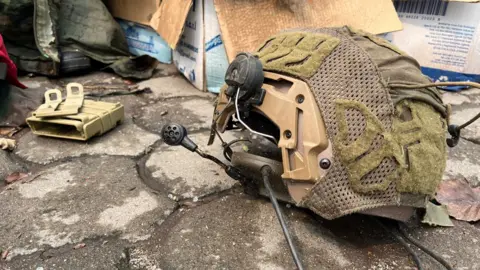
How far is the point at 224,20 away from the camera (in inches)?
79.9

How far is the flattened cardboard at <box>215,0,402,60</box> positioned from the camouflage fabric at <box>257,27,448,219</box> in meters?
1.01

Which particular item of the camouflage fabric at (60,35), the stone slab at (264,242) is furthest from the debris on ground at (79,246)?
the camouflage fabric at (60,35)

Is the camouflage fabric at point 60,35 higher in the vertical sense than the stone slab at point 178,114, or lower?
higher

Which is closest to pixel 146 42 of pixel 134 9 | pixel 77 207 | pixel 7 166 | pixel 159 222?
pixel 134 9

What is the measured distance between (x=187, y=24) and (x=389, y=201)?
5.59 feet

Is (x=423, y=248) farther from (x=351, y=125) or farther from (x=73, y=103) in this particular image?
(x=73, y=103)

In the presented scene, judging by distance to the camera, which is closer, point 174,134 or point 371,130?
point 371,130

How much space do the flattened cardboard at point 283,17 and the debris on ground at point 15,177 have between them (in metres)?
1.12

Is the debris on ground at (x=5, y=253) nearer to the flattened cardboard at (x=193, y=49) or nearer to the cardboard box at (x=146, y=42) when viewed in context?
the flattened cardboard at (x=193, y=49)

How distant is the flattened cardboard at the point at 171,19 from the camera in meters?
2.14

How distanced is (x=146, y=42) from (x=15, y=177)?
1569 millimetres

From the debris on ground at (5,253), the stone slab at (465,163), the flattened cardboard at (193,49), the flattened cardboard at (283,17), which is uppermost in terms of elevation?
the flattened cardboard at (283,17)

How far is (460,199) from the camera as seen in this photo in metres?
1.38

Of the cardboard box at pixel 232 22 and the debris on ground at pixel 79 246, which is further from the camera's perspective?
the cardboard box at pixel 232 22
